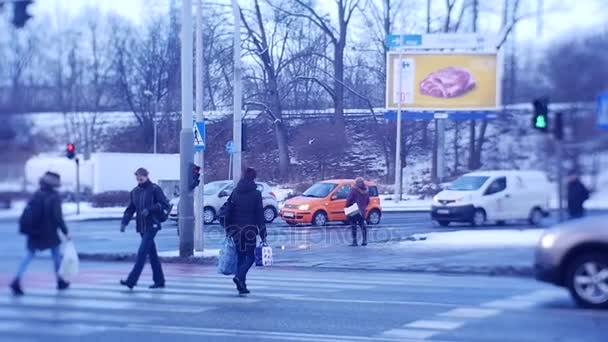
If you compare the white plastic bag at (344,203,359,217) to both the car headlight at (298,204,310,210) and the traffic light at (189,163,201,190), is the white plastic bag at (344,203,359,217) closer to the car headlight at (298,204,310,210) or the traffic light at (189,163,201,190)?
the car headlight at (298,204,310,210)

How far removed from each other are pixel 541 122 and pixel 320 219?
649 cm

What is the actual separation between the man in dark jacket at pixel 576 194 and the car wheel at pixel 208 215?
8.02m

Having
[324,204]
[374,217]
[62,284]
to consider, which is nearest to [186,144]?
[324,204]

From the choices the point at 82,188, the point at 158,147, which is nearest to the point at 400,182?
the point at 158,147

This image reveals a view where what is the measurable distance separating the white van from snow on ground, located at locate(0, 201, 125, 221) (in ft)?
13.3

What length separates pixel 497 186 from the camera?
31.5ft

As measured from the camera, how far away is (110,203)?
8094 mm

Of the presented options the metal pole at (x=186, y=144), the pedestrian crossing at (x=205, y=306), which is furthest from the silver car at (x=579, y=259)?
the metal pole at (x=186, y=144)

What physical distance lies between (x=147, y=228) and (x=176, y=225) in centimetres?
382

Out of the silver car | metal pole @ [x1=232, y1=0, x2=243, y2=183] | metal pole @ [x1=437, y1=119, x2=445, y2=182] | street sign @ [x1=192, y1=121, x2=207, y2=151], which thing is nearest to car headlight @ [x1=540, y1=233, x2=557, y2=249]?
the silver car

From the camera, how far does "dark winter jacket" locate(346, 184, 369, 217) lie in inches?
498

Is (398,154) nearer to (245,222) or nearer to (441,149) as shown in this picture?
(441,149)

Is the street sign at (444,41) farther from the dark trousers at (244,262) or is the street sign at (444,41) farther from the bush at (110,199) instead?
the bush at (110,199)

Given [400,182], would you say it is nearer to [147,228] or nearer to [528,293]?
[528,293]
